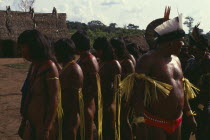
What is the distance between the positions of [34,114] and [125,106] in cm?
278

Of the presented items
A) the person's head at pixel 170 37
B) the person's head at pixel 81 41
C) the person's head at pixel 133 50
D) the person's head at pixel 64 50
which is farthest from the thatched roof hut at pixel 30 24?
the person's head at pixel 170 37

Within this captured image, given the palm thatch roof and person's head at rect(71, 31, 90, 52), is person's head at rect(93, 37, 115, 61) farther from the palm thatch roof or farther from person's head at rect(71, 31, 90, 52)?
the palm thatch roof

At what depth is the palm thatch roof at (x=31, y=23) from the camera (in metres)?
33.3

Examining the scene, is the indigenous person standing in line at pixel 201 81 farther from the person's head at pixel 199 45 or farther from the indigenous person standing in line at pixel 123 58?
the indigenous person standing in line at pixel 123 58

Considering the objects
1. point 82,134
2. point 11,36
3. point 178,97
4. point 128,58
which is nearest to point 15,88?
point 128,58

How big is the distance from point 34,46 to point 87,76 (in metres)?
1.58

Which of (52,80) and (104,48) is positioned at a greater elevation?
(104,48)

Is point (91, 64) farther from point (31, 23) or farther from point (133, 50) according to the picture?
point (31, 23)

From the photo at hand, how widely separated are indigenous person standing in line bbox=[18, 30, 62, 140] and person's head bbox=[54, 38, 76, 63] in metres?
0.77

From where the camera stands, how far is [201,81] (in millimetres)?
5621

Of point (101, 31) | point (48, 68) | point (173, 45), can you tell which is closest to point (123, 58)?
point (173, 45)

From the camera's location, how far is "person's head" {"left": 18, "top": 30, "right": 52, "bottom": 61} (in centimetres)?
340

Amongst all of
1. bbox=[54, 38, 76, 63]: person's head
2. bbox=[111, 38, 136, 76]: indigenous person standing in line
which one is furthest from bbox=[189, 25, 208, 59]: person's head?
bbox=[54, 38, 76, 63]: person's head

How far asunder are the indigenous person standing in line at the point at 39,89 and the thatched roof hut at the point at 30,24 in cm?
3002
